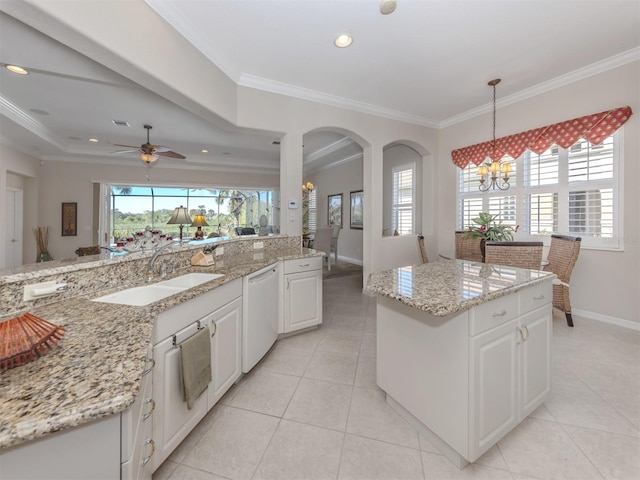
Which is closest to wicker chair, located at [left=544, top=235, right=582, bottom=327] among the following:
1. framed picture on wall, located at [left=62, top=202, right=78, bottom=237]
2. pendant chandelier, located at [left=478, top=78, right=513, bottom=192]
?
pendant chandelier, located at [left=478, top=78, right=513, bottom=192]

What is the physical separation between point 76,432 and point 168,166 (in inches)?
298

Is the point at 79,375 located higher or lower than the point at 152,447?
higher

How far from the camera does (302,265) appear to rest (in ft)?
9.23

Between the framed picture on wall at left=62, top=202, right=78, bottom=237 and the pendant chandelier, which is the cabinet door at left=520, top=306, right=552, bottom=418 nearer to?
the pendant chandelier

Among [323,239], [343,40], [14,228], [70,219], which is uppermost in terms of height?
[343,40]

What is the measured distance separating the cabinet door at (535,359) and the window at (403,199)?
385cm

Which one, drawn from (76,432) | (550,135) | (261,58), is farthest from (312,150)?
(76,432)

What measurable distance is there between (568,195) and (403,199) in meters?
2.69

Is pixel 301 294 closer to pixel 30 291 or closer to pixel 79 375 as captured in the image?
pixel 30 291

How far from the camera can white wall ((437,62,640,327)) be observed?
2.87m

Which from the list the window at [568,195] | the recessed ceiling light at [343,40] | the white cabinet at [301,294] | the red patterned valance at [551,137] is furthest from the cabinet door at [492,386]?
the red patterned valance at [551,137]

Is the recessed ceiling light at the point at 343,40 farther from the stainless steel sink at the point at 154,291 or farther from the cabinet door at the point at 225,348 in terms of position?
the cabinet door at the point at 225,348

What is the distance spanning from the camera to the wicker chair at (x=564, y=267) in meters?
2.87

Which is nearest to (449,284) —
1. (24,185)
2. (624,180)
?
(624,180)
